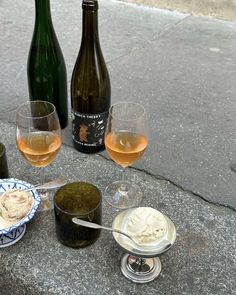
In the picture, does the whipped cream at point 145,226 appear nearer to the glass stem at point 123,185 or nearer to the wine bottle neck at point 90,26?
the glass stem at point 123,185

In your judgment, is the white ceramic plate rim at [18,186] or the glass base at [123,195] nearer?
the white ceramic plate rim at [18,186]

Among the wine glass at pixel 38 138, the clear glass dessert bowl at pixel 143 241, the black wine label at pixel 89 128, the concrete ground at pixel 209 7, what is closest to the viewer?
the clear glass dessert bowl at pixel 143 241

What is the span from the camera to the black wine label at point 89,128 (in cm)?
96

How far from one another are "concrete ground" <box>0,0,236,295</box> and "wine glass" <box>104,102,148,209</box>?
0.04m

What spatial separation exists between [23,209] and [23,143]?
5.0 inches

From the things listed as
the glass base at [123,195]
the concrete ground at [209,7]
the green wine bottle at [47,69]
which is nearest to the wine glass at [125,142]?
the glass base at [123,195]

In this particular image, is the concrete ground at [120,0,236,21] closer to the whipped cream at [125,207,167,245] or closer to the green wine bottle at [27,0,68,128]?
the green wine bottle at [27,0,68,128]

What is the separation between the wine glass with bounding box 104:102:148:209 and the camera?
826mm

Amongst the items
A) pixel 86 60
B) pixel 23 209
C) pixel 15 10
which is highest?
pixel 86 60

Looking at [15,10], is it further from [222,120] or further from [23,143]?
[23,143]

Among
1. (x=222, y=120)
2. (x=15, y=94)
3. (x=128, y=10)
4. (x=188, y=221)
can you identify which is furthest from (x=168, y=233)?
(x=128, y=10)

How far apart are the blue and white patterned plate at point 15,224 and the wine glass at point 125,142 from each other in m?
0.16

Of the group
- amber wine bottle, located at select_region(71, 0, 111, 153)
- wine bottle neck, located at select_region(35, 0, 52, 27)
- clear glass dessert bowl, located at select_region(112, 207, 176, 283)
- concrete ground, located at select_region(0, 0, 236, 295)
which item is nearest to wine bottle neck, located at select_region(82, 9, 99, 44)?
amber wine bottle, located at select_region(71, 0, 111, 153)

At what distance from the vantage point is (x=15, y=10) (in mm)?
2090
